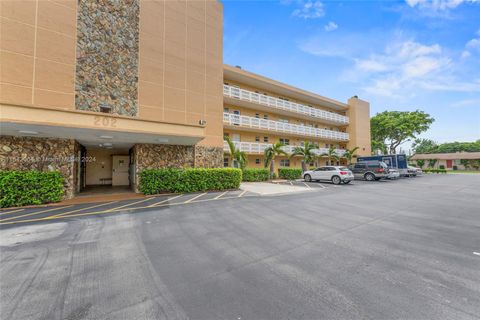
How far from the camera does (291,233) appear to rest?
5.09m

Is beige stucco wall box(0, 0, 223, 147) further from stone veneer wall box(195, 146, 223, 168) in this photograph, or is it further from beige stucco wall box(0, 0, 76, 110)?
stone veneer wall box(195, 146, 223, 168)

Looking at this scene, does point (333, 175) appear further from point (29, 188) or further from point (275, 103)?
point (29, 188)

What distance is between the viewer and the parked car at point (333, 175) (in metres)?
16.8

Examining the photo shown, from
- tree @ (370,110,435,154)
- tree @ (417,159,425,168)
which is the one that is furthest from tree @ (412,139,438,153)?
tree @ (370,110,435,154)

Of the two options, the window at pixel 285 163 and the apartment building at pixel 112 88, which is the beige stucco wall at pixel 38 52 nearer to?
the apartment building at pixel 112 88

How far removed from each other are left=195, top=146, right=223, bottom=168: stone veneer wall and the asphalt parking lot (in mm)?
8266

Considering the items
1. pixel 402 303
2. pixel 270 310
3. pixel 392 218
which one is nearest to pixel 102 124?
pixel 270 310

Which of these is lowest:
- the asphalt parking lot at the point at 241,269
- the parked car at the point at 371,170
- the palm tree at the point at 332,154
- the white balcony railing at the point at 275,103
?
the asphalt parking lot at the point at 241,269

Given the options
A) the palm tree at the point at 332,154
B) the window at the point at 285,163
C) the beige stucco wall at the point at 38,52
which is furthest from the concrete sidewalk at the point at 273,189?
the palm tree at the point at 332,154

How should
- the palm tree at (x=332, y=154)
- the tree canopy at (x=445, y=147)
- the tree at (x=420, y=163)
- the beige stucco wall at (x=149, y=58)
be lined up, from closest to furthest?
the beige stucco wall at (x=149, y=58), the palm tree at (x=332, y=154), the tree at (x=420, y=163), the tree canopy at (x=445, y=147)

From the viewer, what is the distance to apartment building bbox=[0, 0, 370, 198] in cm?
872

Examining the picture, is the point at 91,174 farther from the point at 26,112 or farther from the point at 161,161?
the point at 26,112

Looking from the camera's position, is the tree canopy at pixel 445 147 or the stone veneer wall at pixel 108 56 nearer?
the stone veneer wall at pixel 108 56

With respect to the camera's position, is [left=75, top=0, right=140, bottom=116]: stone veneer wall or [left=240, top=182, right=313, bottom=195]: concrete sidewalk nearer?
[left=75, top=0, right=140, bottom=116]: stone veneer wall
